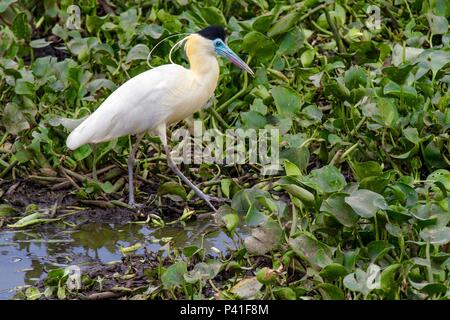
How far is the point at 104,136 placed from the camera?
24.5 feet

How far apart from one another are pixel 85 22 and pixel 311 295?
4701 mm

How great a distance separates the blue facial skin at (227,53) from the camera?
25.6 ft

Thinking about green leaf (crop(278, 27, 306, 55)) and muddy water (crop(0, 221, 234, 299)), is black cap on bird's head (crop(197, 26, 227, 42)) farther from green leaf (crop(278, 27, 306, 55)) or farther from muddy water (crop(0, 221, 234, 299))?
muddy water (crop(0, 221, 234, 299))

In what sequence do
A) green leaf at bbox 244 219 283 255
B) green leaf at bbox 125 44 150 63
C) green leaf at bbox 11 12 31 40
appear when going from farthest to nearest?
green leaf at bbox 11 12 31 40, green leaf at bbox 125 44 150 63, green leaf at bbox 244 219 283 255

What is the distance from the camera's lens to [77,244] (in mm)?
7105

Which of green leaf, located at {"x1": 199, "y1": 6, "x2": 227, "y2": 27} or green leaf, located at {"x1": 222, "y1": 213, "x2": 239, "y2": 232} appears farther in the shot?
green leaf, located at {"x1": 199, "y1": 6, "x2": 227, "y2": 27}

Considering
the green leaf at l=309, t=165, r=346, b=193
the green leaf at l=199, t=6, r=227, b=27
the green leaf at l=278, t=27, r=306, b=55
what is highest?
the green leaf at l=199, t=6, r=227, b=27

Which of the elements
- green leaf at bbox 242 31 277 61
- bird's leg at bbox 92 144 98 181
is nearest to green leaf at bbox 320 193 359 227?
bird's leg at bbox 92 144 98 181

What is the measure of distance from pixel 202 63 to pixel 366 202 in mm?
2513

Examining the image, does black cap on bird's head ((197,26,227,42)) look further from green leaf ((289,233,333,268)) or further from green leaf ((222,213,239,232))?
green leaf ((289,233,333,268))

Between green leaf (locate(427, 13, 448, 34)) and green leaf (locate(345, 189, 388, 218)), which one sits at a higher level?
green leaf (locate(345, 189, 388, 218))

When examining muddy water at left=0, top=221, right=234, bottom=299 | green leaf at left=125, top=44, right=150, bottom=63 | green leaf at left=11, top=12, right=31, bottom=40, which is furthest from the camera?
green leaf at left=11, top=12, right=31, bottom=40

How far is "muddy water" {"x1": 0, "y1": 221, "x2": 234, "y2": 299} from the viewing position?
6707 mm
